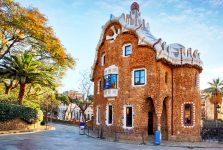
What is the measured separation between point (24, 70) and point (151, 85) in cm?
1588

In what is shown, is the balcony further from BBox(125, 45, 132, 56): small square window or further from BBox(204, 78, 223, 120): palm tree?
BBox(204, 78, 223, 120): palm tree

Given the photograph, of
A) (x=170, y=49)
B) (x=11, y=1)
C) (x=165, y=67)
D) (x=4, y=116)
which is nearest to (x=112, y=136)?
(x=165, y=67)

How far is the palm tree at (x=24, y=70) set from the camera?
1225 inches

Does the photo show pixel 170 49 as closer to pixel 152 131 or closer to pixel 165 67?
pixel 165 67

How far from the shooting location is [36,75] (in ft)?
106

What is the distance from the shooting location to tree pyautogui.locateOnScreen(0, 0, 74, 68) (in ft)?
76.9

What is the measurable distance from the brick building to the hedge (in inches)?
431

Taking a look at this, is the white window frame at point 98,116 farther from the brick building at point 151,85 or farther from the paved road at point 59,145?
the paved road at point 59,145

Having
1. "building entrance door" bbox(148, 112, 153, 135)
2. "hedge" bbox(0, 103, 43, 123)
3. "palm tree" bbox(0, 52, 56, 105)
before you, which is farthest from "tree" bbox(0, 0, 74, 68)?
"building entrance door" bbox(148, 112, 153, 135)

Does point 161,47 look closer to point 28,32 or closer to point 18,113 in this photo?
point 28,32

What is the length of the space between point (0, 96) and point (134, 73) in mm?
18356

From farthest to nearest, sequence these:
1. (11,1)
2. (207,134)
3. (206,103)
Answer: (206,103) < (207,134) < (11,1)

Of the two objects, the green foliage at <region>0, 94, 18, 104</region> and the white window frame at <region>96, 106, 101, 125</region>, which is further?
the green foliage at <region>0, 94, 18, 104</region>

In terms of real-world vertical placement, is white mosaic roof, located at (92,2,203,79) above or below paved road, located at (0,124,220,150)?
above
